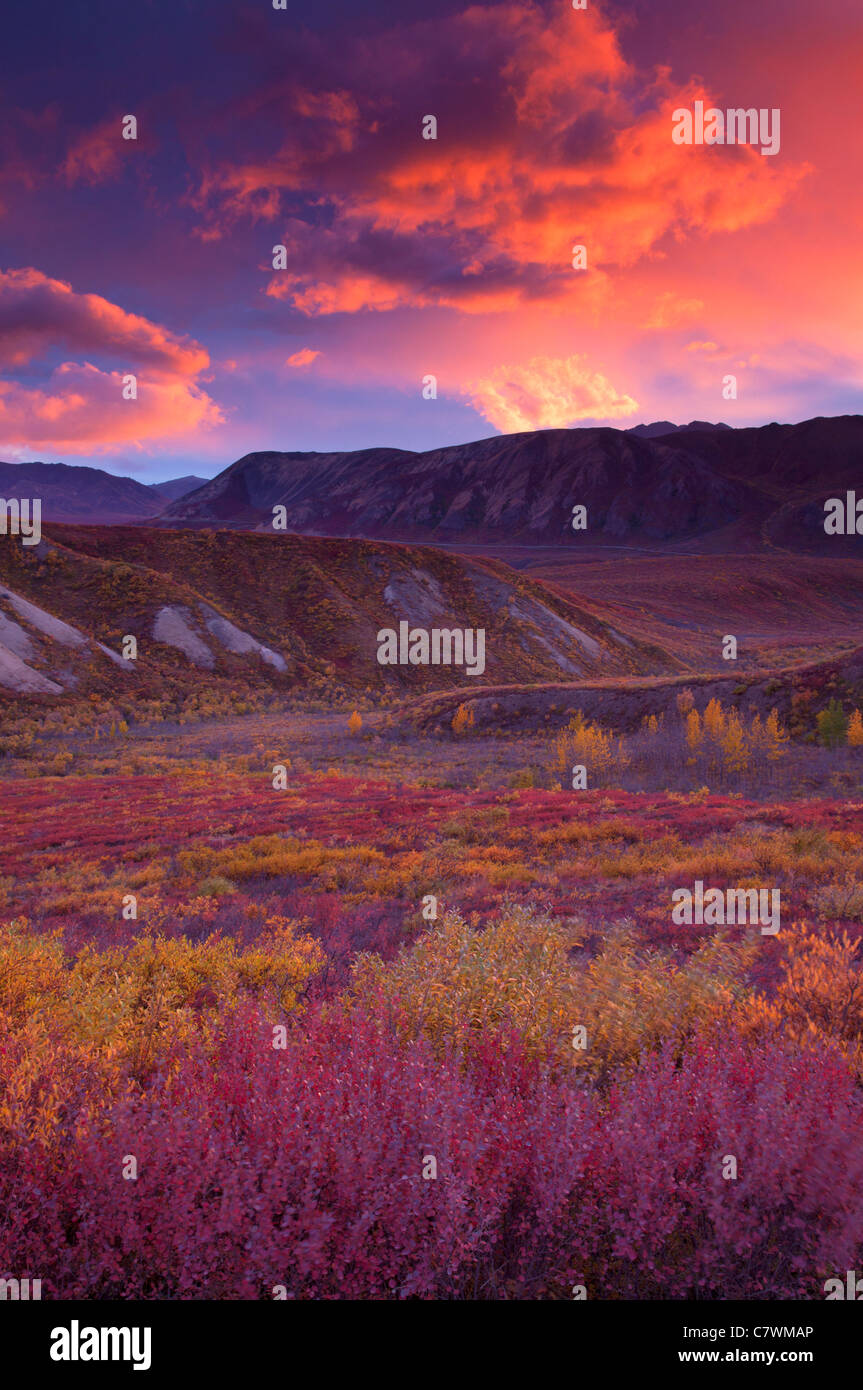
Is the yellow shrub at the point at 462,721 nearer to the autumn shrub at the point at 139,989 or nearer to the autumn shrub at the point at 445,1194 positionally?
the autumn shrub at the point at 139,989

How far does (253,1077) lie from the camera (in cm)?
303

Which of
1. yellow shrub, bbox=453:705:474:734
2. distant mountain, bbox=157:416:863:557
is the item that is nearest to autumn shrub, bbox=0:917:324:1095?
yellow shrub, bbox=453:705:474:734

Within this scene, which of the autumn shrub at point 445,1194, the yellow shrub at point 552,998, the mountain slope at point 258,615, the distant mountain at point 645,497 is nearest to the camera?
the autumn shrub at point 445,1194

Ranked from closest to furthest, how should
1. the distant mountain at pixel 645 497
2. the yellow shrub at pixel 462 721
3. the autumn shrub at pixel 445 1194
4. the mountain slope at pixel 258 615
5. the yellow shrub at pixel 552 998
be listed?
1. the autumn shrub at pixel 445 1194
2. the yellow shrub at pixel 552 998
3. the yellow shrub at pixel 462 721
4. the mountain slope at pixel 258 615
5. the distant mountain at pixel 645 497

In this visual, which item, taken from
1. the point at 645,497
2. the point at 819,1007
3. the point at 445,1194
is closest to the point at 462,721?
the point at 819,1007

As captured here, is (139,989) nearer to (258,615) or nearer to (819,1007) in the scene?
(819,1007)

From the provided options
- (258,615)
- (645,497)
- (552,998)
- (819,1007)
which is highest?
(645,497)

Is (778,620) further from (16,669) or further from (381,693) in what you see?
(16,669)

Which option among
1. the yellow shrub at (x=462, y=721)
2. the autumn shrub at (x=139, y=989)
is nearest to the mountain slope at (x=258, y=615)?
the yellow shrub at (x=462, y=721)

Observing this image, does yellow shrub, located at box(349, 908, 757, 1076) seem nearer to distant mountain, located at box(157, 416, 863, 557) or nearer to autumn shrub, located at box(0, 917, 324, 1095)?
autumn shrub, located at box(0, 917, 324, 1095)

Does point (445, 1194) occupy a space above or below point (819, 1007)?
above

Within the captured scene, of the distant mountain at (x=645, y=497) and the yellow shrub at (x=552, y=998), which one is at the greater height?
the distant mountain at (x=645, y=497)

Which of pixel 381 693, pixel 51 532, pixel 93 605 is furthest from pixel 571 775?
pixel 51 532

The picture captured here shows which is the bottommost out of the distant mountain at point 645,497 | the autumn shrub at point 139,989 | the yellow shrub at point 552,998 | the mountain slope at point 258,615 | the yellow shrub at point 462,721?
the autumn shrub at point 139,989
